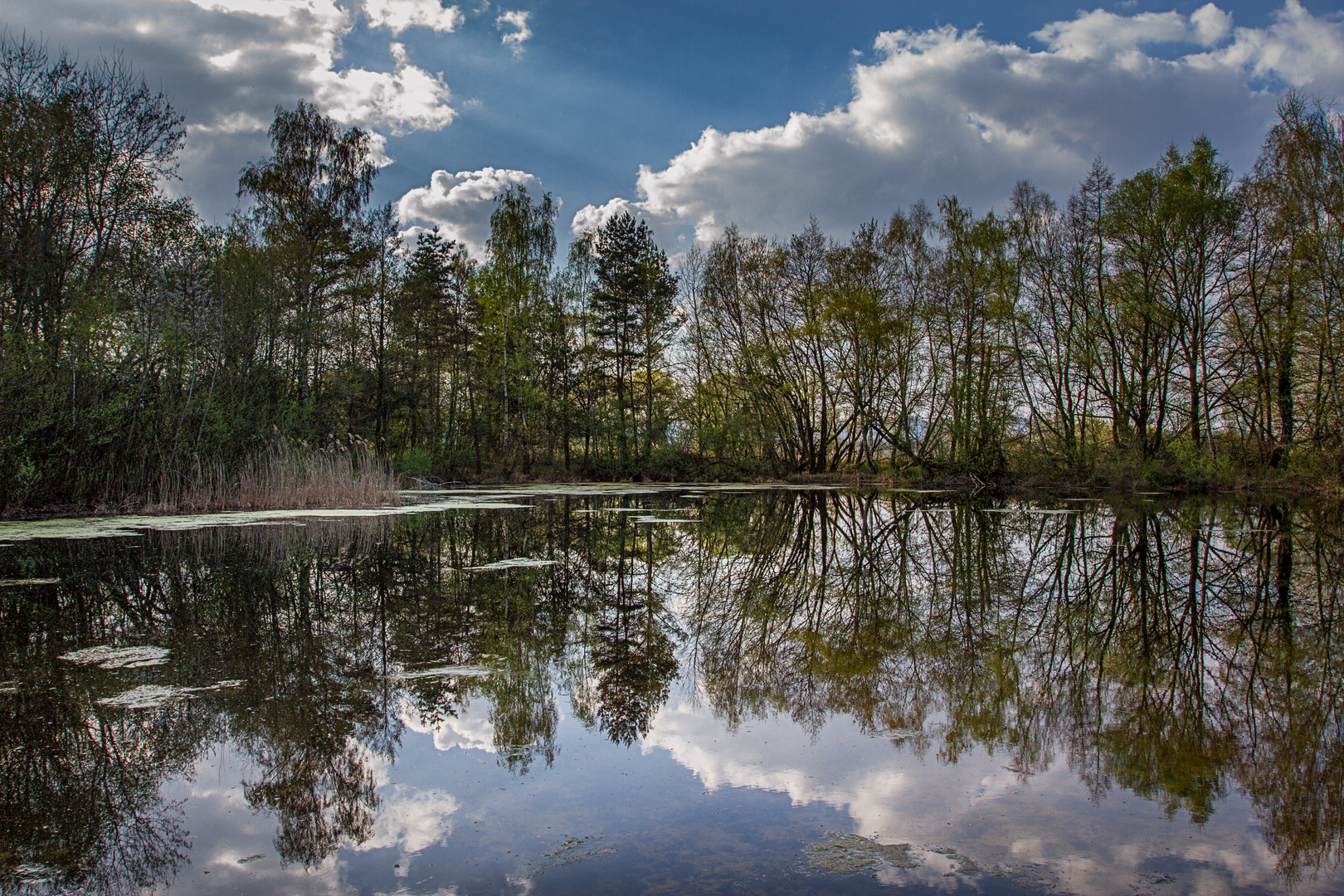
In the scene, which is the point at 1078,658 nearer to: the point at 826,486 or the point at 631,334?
the point at 826,486

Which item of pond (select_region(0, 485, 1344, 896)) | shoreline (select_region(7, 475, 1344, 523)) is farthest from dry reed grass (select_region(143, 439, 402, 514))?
pond (select_region(0, 485, 1344, 896))

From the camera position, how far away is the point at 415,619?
391cm

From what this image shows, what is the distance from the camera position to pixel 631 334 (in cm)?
2559

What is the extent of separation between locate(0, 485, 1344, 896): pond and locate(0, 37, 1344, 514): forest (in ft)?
21.6

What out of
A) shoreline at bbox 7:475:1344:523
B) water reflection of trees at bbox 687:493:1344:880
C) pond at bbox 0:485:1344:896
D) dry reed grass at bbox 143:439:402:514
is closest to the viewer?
pond at bbox 0:485:1344:896

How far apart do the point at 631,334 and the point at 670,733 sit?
23.8 metres

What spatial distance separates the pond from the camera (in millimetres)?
1594

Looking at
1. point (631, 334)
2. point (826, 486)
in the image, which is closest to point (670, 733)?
point (826, 486)

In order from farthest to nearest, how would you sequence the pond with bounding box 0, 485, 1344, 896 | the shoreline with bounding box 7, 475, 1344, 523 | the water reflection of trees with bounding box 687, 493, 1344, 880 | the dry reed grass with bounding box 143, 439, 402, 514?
the dry reed grass with bounding box 143, 439, 402, 514 → the shoreline with bounding box 7, 475, 1344, 523 → the water reflection of trees with bounding box 687, 493, 1344, 880 → the pond with bounding box 0, 485, 1344, 896

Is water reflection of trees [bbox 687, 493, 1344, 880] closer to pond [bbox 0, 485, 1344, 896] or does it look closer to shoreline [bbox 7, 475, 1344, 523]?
pond [bbox 0, 485, 1344, 896]

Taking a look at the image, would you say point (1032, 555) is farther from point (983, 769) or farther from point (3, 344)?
point (3, 344)

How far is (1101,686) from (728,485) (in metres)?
19.3

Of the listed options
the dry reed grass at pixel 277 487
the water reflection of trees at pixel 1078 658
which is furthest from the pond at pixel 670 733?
the dry reed grass at pixel 277 487

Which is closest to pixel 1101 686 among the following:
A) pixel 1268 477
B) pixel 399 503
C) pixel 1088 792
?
pixel 1088 792
